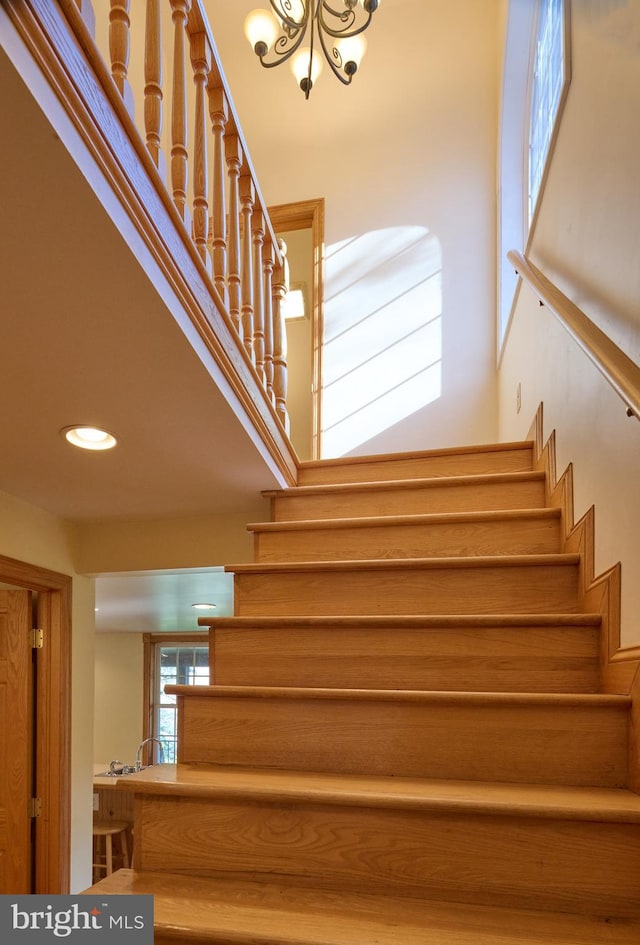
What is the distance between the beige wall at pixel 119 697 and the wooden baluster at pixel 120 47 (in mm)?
8391

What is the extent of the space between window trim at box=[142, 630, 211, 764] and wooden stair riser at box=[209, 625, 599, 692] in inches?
279

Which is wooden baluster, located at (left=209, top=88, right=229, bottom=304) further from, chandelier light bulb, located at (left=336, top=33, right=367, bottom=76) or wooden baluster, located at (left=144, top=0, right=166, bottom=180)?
chandelier light bulb, located at (left=336, top=33, right=367, bottom=76)

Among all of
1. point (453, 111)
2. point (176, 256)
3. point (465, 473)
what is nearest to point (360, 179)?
point (453, 111)

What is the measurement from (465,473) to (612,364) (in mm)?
1367

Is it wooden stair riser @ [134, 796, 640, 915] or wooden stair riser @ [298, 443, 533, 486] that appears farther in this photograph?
wooden stair riser @ [298, 443, 533, 486]

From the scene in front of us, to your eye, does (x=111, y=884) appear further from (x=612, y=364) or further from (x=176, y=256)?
(x=612, y=364)

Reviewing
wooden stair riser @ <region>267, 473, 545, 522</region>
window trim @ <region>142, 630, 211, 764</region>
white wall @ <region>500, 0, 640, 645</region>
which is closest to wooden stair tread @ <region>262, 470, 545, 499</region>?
wooden stair riser @ <region>267, 473, 545, 522</region>

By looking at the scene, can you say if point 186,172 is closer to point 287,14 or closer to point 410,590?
point 410,590

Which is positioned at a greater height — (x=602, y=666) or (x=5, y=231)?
(x=5, y=231)

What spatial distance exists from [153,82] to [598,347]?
1.11 m

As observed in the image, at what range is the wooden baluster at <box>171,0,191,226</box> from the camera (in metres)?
1.62

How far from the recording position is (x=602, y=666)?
64.4 inches

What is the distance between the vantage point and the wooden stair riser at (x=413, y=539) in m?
2.18

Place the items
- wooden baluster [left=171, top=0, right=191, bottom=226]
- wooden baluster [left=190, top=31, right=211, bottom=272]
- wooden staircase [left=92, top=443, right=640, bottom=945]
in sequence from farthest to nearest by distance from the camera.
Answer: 1. wooden baluster [left=190, top=31, right=211, bottom=272]
2. wooden baluster [left=171, top=0, right=191, bottom=226]
3. wooden staircase [left=92, top=443, right=640, bottom=945]
